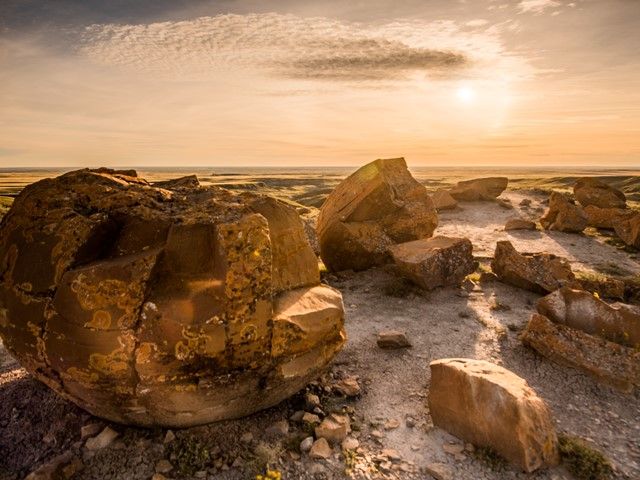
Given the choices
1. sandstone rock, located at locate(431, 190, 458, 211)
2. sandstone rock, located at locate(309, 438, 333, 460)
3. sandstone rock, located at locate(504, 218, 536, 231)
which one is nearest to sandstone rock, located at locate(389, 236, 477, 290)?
sandstone rock, located at locate(309, 438, 333, 460)

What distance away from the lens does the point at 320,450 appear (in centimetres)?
564

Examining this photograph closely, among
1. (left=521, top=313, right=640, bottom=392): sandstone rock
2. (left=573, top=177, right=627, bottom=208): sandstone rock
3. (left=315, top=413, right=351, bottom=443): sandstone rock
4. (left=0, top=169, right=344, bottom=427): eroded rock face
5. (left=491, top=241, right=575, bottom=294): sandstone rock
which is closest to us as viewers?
(left=0, top=169, right=344, bottom=427): eroded rock face

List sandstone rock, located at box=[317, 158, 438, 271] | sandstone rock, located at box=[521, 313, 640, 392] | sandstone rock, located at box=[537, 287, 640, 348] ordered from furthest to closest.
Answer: sandstone rock, located at box=[317, 158, 438, 271] < sandstone rock, located at box=[537, 287, 640, 348] < sandstone rock, located at box=[521, 313, 640, 392]

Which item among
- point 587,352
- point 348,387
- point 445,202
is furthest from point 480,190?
point 348,387

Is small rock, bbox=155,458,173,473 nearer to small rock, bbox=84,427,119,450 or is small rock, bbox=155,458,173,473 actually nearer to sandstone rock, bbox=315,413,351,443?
small rock, bbox=84,427,119,450

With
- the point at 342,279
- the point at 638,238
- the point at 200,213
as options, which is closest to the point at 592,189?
the point at 638,238

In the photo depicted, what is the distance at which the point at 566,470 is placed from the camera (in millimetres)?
5359

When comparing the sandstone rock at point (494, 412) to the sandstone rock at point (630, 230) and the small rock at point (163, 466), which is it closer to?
the small rock at point (163, 466)

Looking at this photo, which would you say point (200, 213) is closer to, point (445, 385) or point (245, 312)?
point (245, 312)

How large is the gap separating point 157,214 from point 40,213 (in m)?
1.57

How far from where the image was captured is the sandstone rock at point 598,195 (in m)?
25.2

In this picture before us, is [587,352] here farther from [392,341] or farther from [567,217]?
[567,217]

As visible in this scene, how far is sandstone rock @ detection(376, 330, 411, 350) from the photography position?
345 inches

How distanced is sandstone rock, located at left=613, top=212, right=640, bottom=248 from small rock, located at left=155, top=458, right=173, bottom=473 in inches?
808
